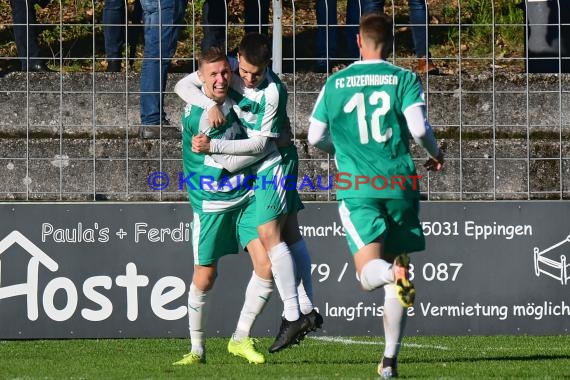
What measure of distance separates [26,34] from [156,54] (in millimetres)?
1238

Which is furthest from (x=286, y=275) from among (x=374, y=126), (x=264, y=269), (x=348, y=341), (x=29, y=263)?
(x=29, y=263)

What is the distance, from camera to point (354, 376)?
23.5 feet

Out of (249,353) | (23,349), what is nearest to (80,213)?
(23,349)

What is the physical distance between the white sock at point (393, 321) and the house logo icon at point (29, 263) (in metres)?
3.95

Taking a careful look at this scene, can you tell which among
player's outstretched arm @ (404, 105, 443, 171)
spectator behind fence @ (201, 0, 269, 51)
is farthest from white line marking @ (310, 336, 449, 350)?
player's outstretched arm @ (404, 105, 443, 171)

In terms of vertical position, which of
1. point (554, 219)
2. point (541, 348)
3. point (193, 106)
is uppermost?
point (193, 106)

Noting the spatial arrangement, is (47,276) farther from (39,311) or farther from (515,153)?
(515,153)

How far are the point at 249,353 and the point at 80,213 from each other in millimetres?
2646

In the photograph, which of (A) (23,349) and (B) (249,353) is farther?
(A) (23,349)

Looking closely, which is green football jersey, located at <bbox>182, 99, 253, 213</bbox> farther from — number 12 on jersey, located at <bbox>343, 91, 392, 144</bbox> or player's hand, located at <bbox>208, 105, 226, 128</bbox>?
number 12 on jersey, located at <bbox>343, 91, 392, 144</bbox>

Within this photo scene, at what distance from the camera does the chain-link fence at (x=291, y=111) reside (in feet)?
35.8

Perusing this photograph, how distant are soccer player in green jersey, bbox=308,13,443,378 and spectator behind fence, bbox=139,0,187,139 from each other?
3906mm

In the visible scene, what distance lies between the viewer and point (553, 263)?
34.1 feet

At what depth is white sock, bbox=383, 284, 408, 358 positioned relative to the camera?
710 cm
